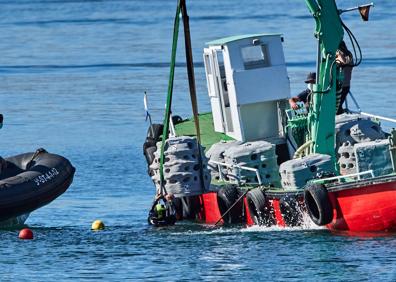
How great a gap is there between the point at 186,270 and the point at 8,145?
837 inches

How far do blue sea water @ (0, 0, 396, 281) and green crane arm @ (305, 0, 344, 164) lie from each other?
6.84ft

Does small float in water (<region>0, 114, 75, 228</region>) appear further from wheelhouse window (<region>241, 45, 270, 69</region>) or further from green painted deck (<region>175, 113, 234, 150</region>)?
wheelhouse window (<region>241, 45, 270, 69</region>)

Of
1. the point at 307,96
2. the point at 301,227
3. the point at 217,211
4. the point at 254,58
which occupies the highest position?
the point at 254,58

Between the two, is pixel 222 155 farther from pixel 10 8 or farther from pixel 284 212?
pixel 10 8

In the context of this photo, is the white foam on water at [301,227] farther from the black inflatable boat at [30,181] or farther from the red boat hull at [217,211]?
the black inflatable boat at [30,181]

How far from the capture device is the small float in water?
2792 cm

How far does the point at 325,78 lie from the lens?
2697 cm

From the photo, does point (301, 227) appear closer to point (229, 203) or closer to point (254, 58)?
point (229, 203)

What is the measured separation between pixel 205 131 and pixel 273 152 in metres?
5.32

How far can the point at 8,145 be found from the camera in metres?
43.7

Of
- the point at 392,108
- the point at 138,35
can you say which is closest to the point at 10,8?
the point at 138,35

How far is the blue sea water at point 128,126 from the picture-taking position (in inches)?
926

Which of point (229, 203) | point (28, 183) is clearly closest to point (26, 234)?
point (28, 183)

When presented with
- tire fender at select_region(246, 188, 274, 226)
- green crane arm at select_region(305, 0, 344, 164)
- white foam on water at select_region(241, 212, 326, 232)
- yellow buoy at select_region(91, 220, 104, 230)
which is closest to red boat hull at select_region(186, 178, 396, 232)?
white foam on water at select_region(241, 212, 326, 232)
